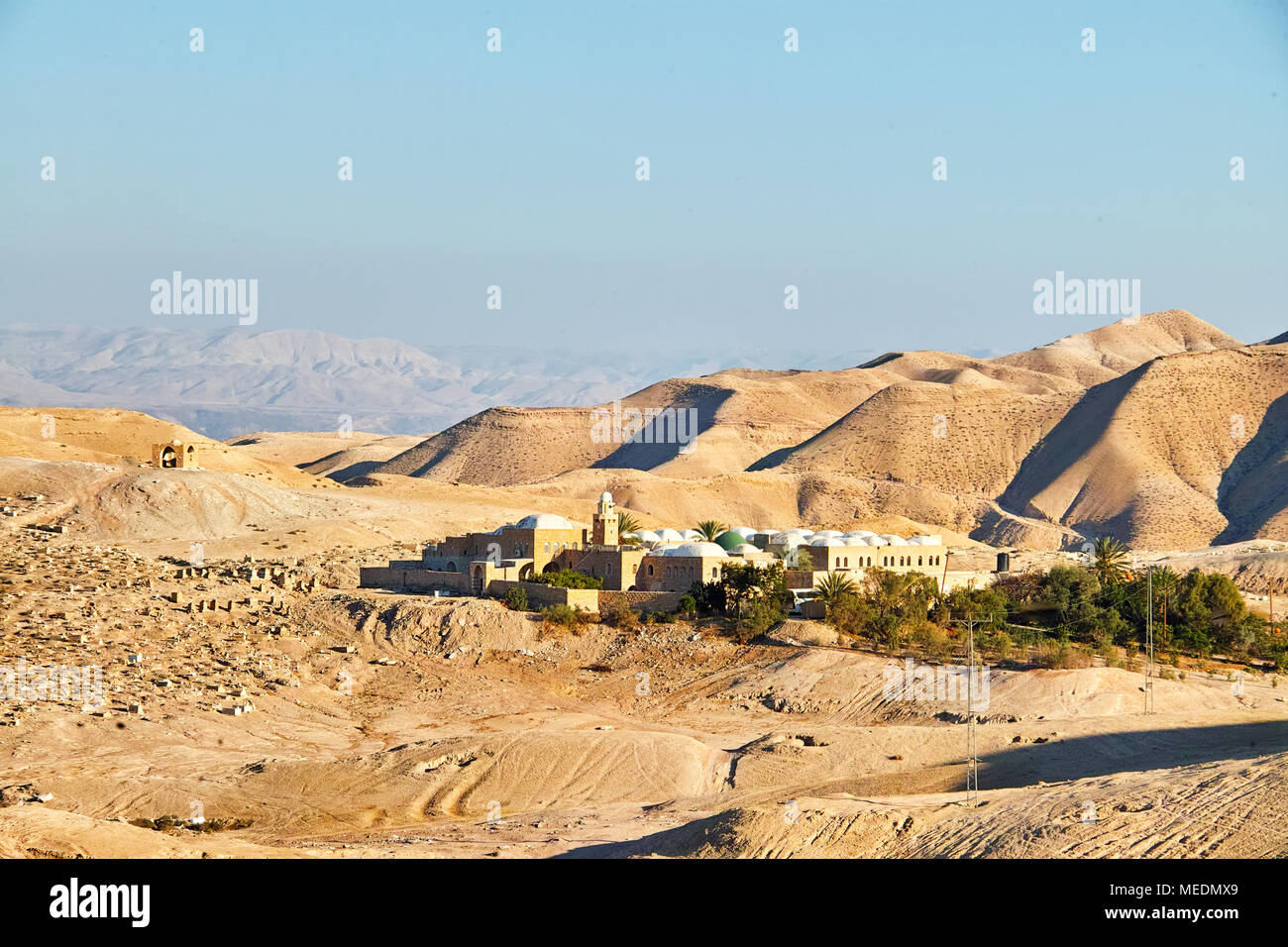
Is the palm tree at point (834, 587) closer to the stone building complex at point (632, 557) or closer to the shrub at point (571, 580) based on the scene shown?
the stone building complex at point (632, 557)

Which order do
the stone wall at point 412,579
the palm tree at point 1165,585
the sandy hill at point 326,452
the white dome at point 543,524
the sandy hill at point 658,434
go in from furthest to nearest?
1. the sandy hill at point 326,452
2. the sandy hill at point 658,434
3. the white dome at point 543,524
4. the stone wall at point 412,579
5. the palm tree at point 1165,585

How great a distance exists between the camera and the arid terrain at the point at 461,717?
30.5 meters

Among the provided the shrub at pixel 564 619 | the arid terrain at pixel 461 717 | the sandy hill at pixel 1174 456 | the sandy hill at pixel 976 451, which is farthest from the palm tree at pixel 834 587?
the sandy hill at pixel 1174 456

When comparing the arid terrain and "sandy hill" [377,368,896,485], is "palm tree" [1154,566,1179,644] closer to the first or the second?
the arid terrain

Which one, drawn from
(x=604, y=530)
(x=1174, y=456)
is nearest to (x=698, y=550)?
(x=604, y=530)

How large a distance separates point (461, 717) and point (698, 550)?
12.8 m

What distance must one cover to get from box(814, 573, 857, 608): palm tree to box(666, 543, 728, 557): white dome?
375 centimetres

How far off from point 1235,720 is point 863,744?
A: 10107mm

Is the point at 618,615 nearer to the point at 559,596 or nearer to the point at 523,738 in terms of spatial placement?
the point at 559,596

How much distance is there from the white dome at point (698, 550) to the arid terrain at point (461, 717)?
329 cm

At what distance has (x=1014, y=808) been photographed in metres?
30.5

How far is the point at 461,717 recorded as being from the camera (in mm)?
48062

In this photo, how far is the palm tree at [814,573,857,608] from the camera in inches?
2127

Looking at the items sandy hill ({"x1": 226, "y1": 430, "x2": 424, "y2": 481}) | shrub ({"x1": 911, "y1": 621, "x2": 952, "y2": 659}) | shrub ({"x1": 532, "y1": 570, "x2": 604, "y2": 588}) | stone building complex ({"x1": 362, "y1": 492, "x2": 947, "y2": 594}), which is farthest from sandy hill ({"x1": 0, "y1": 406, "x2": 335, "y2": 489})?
sandy hill ({"x1": 226, "y1": 430, "x2": 424, "y2": 481})
